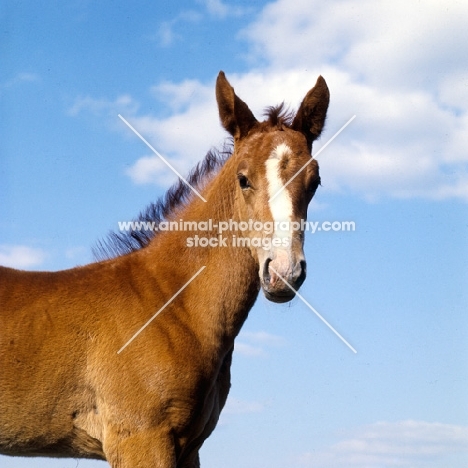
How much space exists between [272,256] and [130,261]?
1870mm

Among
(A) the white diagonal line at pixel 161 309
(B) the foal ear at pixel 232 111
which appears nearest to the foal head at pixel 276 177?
(B) the foal ear at pixel 232 111

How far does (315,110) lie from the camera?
6.90 m

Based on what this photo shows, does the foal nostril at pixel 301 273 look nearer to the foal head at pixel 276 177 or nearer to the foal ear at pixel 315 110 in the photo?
the foal head at pixel 276 177

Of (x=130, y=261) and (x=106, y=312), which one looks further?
(x=130, y=261)

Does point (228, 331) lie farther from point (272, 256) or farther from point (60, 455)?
point (60, 455)

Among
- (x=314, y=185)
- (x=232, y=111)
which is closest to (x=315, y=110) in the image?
(x=232, y=111)

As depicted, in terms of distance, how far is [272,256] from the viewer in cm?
557

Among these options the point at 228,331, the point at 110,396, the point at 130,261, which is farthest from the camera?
the point at 130,261

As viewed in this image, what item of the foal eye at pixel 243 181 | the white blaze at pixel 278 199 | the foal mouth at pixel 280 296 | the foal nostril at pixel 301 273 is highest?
the foal eye at pixel 243 181

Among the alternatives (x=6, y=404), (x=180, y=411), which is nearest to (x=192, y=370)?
(x=180, y=411)

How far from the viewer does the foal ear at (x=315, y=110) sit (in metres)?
6.85

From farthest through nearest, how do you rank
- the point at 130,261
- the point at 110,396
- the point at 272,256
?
the point at 130,261
the point at 110,396
the point at 272,256

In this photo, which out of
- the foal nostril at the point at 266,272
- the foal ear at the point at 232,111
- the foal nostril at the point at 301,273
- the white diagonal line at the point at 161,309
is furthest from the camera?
the foal ear at the point at 232,111

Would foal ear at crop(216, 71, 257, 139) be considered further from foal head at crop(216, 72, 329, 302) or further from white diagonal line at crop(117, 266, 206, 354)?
white diagonal line at crop(117, 266, 206, 354)
